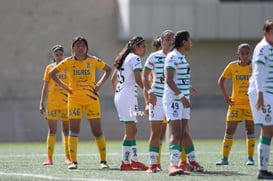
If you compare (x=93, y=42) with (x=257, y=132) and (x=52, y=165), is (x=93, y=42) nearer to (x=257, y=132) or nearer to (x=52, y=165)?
(x=257, y=132)

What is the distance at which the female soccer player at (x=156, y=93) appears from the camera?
387 inches

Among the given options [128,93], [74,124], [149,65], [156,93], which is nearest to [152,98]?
[156,93]

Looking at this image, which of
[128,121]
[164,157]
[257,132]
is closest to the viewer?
[128,121]

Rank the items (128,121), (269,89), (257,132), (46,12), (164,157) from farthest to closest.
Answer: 1. (46,12)
2. (257,132)
3. (164,157)
4. (128,121)
5. (269,89)

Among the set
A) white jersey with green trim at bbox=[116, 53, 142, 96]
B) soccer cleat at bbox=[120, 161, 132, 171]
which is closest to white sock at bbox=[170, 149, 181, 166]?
soccer cleat at bbox=[120, 161, 132, 171]

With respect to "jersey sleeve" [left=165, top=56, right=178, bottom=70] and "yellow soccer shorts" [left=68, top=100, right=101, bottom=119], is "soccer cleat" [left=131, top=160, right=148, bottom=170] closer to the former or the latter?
"yellow soccer shorts" [left=68, top=100, right=101, bottom=119]

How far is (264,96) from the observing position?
8.68 m

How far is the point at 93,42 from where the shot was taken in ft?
87.6

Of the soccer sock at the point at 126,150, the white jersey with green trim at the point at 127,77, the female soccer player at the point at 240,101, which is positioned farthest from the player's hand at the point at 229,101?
the soccer sock at the point at 126,150

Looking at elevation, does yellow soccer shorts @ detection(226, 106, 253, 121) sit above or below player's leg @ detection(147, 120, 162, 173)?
above

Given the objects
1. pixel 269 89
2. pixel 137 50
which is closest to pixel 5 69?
pixel 137 50

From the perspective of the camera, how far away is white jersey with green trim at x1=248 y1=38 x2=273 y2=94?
337 inches

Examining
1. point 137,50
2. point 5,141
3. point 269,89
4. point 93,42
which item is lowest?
point 5,141

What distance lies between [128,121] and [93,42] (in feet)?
54.3
